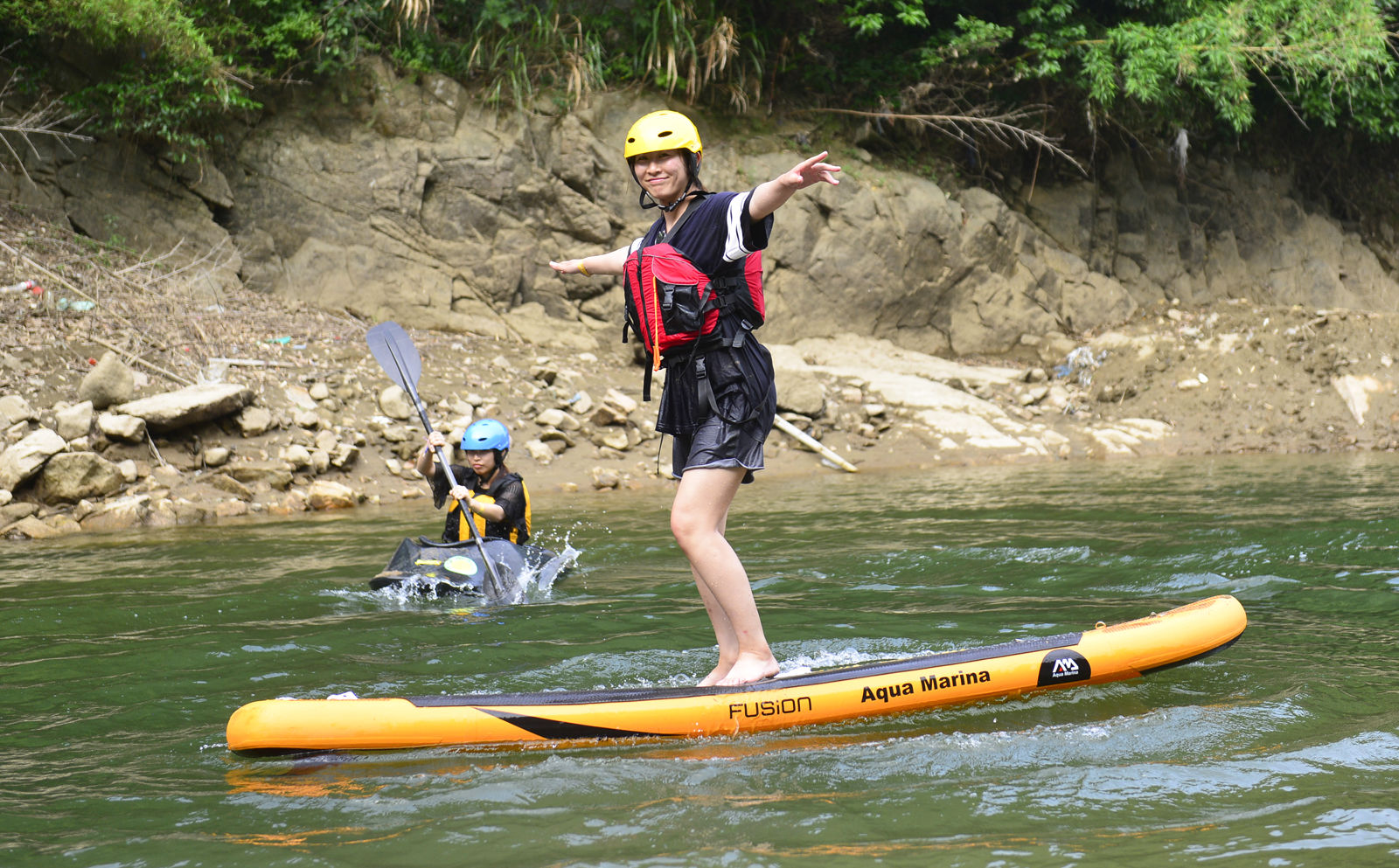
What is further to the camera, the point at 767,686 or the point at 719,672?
the point at 719,672

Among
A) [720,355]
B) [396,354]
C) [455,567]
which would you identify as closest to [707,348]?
[720,355]

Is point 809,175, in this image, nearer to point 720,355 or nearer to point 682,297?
point 682,297

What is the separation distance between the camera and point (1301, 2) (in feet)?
46.6

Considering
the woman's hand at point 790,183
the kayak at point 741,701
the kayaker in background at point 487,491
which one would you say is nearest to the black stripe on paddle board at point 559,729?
the kayak at point 741,701

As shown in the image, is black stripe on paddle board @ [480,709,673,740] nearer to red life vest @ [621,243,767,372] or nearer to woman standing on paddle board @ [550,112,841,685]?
woman standing on paddle board @ [550,112,841,685]

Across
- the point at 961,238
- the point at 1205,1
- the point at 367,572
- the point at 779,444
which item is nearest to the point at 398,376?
the point at 367,572

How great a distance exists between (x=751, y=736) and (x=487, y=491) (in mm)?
3222

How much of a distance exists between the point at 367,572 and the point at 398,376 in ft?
4.28

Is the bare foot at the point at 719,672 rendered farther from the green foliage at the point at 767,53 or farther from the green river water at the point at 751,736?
the green foliage at the point at 767,53

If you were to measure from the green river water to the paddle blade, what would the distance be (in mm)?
1076

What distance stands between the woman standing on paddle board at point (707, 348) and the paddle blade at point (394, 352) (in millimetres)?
3517

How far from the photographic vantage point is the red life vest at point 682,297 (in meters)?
3.15

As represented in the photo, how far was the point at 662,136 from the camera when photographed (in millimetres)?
3229

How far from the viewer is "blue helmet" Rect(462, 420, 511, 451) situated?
5.92 meters
